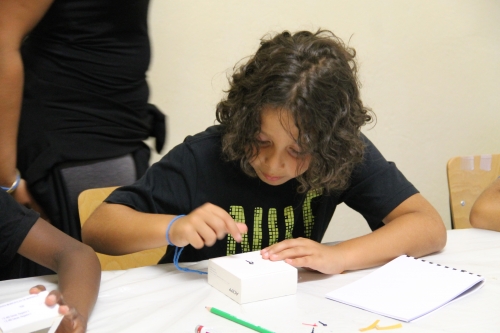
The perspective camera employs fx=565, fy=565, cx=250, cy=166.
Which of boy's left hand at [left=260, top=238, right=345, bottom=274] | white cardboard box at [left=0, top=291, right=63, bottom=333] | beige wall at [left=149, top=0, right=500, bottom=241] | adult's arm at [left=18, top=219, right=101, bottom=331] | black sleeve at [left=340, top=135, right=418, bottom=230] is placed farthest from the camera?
beige wall at [left=149, top=0, right=500, bottom=241]

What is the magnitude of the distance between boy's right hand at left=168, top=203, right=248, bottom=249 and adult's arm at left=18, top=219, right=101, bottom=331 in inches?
6.5

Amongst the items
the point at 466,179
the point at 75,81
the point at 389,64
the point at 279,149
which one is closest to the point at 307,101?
the point at 279,149

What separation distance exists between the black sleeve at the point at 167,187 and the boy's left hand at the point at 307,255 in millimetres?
269

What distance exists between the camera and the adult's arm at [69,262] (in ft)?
2.84

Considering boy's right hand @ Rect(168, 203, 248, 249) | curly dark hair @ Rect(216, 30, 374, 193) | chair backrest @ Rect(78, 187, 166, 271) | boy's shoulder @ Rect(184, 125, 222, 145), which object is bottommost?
chair backrest @ Rect(78, 187, 166, 271)

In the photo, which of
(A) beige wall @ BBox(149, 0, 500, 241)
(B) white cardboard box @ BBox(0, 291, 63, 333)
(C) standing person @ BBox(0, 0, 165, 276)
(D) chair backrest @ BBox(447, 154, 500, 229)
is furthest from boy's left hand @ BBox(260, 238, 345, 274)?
(A) beige wall @ BBox(149, 0, 500, 241)

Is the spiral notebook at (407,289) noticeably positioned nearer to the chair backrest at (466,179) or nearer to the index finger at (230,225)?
the index finger at (230,225)

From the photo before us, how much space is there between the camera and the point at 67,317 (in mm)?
774

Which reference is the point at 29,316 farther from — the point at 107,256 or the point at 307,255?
the point at 107,256

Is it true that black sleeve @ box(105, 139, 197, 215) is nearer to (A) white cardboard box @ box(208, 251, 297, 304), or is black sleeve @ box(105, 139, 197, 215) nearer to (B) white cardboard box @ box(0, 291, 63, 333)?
(A) white cardboard box @ box(208, 251, 297, 304)

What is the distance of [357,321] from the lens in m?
0.84

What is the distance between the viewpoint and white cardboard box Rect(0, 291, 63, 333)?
72 cm

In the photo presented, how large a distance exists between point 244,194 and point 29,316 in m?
0.59

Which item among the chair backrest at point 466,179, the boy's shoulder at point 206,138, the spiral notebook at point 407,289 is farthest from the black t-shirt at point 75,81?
the chair backrest at point 466,179
